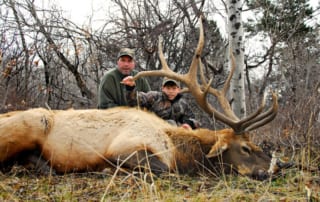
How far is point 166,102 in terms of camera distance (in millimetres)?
6270

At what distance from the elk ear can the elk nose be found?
1.52 feet

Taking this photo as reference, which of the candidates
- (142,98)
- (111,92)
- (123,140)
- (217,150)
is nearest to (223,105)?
(217,150)

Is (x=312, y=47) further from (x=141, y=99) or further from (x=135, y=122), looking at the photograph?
(x=135, y=122)

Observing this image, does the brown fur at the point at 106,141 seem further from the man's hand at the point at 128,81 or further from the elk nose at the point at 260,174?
the man's hand at the point at 128,81

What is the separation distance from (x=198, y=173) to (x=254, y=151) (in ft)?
2.42

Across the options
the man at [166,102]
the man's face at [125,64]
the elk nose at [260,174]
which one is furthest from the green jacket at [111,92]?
the elk nose at [260,174]

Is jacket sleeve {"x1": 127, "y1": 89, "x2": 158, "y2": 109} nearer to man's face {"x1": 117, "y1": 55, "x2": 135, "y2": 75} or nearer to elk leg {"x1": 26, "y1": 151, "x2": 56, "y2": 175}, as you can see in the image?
man's face {"x1": 117, "y1": 55, "x2": 135, "y2": 75}

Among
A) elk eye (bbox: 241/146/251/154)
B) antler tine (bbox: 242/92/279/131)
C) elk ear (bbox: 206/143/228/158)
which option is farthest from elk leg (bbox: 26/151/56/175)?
antler tine (bbox: 242/92/279/131)

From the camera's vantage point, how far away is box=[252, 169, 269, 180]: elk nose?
445 centimetres

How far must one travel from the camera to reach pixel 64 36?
1073 cm

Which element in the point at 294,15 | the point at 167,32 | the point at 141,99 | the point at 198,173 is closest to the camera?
the point at 198,173

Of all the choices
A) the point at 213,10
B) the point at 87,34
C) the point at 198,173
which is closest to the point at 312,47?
the point at 213,10

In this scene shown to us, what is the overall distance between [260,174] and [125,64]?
338cm

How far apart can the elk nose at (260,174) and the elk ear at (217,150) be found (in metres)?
0.46
